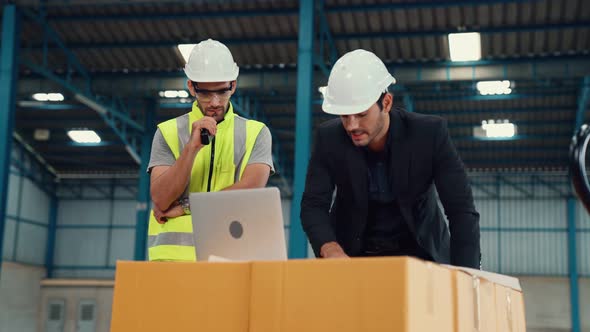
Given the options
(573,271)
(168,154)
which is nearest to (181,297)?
(168,154)

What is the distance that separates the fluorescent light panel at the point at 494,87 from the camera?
71.5ft

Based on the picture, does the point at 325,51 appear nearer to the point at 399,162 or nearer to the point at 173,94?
the point at 173,94

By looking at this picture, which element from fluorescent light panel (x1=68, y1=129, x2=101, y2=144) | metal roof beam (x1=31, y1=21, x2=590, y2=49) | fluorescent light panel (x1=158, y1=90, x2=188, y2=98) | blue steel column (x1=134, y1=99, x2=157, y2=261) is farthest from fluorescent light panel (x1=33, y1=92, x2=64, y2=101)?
fluorescent light panel (x1=158, y1=90, x2=188, y2=98)

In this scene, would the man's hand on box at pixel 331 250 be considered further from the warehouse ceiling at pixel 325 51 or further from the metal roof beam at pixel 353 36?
the metal roof beam at pixel 353 36

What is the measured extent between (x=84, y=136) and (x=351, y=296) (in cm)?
2742

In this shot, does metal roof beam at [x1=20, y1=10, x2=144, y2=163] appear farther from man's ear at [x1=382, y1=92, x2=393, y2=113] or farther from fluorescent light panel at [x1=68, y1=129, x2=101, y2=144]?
man's ear at [x1=382, y1=92, x2=393, y2=113]

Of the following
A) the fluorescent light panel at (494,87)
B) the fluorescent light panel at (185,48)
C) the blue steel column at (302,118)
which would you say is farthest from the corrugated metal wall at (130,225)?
the blue steel column at (302,118)

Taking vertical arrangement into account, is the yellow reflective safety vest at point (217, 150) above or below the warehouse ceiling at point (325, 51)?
below

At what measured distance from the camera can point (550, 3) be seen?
17.8 metres

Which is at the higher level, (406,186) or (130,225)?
(130,225)

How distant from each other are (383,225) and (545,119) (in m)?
22.1

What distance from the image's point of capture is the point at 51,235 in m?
33.1

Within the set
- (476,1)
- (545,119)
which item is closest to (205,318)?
(476,1)

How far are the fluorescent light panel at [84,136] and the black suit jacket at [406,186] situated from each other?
25.4 meters
